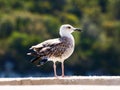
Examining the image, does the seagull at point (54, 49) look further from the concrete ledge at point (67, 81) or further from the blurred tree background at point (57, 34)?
the blurred tree background at point (57, 34)

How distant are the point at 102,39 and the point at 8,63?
29.0 ft

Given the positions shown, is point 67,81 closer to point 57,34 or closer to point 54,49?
point 54,49

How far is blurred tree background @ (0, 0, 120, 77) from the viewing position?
66875 mm

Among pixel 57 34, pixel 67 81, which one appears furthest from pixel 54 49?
pixel 57 34

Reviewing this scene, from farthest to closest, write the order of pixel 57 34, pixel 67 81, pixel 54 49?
pixel 57 34
pixel 54 49
pixel 67 81

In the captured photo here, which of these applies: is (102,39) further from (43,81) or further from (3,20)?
(43,81)

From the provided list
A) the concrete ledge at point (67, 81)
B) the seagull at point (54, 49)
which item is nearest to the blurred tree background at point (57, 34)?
the seagull at point (54, 49)

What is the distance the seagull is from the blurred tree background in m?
44.4

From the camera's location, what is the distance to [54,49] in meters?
15.9

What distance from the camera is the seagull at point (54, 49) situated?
1565cm

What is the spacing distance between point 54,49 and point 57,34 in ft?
164

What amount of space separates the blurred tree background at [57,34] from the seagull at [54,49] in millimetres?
44403

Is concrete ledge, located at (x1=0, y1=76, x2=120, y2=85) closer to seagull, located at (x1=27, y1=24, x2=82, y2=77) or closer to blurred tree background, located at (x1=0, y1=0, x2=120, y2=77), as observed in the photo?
seagull, located at (x1=27, y1=24, x2=82, y2=77)
